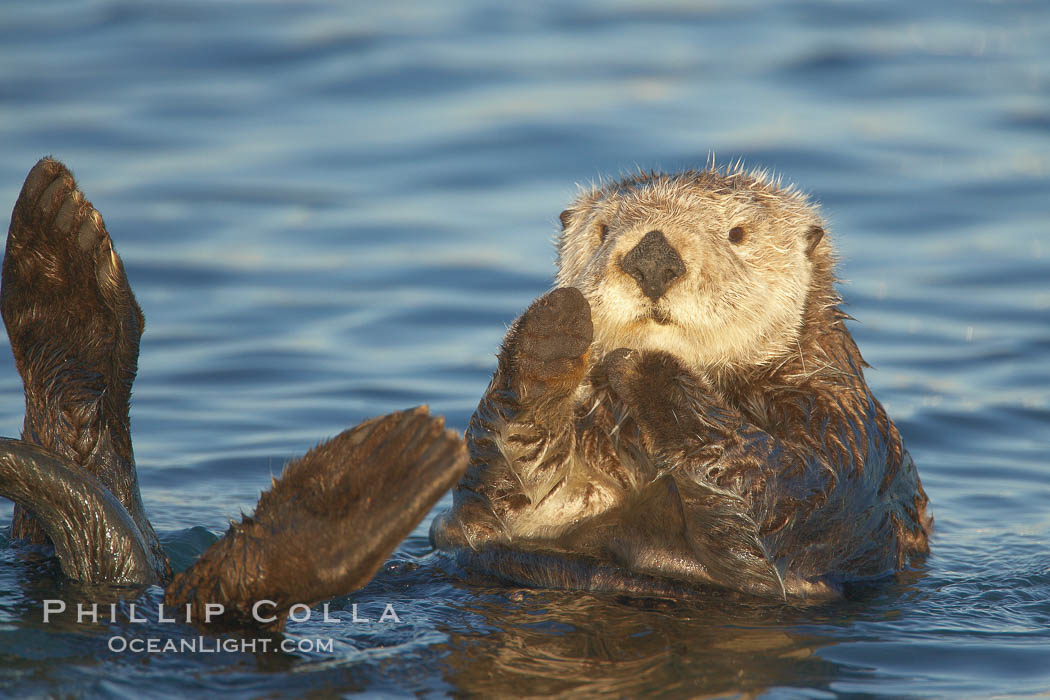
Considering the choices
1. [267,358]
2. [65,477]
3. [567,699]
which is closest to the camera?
[567,699]

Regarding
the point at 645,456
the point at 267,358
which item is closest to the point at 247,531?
the point at 645,456

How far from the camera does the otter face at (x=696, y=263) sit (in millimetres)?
3959

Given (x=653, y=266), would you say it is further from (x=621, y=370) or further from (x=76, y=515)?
(x=76, y=515)

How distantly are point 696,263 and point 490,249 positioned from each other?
4.61m

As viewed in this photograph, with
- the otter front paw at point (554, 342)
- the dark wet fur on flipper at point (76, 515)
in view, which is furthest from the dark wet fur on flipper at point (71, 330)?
the otter front paw at point (554, 342)

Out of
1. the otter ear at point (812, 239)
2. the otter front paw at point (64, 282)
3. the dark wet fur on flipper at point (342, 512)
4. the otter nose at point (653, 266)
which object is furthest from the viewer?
the otter ear at point (812, 239)

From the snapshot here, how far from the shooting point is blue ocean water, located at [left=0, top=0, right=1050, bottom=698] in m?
3.61

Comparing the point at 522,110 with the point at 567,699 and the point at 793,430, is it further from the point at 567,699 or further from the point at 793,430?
the point at 567,699

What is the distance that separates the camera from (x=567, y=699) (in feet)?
10.7

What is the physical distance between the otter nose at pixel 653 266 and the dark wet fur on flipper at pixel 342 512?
3.06 ft

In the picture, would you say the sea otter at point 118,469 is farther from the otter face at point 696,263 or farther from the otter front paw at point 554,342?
the otter face at point 696,263

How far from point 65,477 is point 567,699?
1.54 m

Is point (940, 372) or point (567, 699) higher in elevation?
point (940, 372)

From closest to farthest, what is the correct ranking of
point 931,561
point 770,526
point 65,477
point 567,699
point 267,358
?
point 567,699
point 65,477
point 770,526
point 931,561
point 267,358
